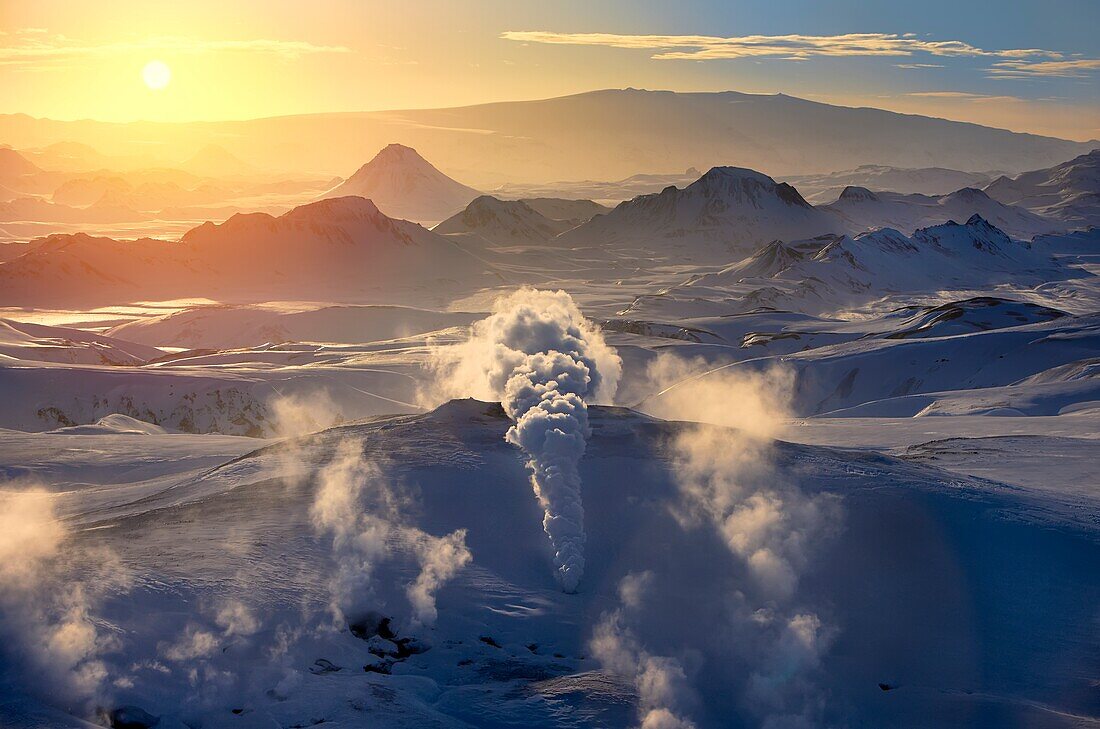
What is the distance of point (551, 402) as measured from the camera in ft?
117

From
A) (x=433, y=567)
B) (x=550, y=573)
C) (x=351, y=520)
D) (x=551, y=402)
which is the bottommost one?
(x=550, y=573)

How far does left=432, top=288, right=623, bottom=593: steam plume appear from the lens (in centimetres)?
2975

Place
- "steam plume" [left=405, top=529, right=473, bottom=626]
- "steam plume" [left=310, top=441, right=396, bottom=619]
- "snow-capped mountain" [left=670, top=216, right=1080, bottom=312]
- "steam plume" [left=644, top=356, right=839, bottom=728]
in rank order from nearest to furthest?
"steam plume" [left=644, top=356, right=839, bottom=728] < "steam plume" [left=405, top=529, right=473, bottom=626] < "steam plume" [left=310, top=441, right=396, bottom=619] < "snow-capped mountain" [left=670, top=216, right=1080, bottom=312]

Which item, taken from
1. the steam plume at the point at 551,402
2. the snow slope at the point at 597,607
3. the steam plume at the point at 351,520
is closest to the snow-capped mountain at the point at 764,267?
the steam plume at the point at 551,402

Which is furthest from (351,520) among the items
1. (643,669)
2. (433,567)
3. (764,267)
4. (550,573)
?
(764,267)

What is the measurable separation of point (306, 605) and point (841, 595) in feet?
47.4

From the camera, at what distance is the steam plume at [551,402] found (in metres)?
29.8

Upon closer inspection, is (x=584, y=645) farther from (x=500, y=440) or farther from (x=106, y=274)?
(x=106, y=274)

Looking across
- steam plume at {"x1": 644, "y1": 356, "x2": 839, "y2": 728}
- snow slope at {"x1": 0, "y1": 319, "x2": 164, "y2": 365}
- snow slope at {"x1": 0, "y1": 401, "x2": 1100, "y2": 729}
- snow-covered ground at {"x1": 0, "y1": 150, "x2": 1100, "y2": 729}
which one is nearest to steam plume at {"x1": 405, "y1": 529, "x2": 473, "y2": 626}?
snow-covered ground at {"x1": 0, "y1": 150, "x2": 1100, "y2": 729}

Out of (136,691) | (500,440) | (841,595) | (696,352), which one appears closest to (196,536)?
(136,691)

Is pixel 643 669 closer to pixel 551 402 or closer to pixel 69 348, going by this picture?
pixel 551 402

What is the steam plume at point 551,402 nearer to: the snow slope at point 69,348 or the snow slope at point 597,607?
the snow slope at point 597,607

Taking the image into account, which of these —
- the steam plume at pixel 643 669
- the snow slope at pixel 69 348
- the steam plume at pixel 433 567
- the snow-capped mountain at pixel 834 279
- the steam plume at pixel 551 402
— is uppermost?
the snow-capped mountain at pixel 834 279

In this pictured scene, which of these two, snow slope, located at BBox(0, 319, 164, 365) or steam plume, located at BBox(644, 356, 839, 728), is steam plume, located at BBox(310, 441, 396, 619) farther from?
snow slope, located at BBox(0, 319, 164, 365)
